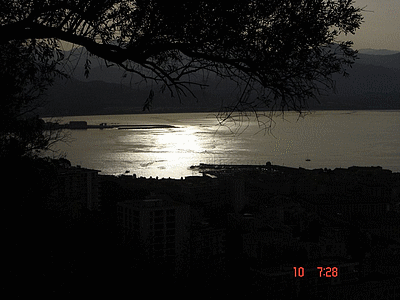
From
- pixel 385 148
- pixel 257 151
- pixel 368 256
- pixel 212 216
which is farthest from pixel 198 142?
Answer: pixel 368 256

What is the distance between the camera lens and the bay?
83.3 ft

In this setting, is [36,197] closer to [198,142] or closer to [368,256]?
[368,256]

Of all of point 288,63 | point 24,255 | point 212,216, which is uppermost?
point 288,63

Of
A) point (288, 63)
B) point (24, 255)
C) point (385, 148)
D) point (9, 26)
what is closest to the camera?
point (9, 26)

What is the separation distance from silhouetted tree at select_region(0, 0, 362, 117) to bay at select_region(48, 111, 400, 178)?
19.6 metres

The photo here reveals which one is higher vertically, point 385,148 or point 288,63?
point 288,63

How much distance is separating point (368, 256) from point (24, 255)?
300 inches

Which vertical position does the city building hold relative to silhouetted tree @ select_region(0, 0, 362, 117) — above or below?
below

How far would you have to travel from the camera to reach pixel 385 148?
1228 inches

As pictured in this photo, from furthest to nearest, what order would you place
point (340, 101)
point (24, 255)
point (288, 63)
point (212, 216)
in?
point (340, 101) → point (212, 216) → point (24, 255) → point (288, 63)
